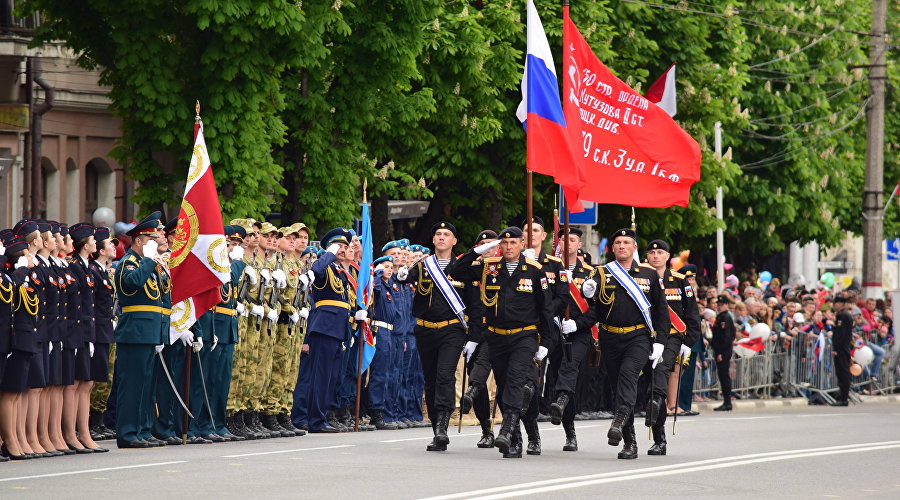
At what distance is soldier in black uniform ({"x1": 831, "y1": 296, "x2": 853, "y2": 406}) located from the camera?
95.7ft

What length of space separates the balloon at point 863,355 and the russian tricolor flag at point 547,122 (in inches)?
533

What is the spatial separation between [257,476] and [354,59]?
13674mm

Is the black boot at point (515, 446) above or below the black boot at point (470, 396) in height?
below

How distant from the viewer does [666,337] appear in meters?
16.5

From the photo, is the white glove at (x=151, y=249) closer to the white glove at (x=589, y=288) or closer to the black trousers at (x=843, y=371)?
the white glove at (x=589, y=288)

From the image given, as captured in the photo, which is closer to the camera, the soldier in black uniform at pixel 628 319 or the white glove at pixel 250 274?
the soldier in black uniform at pixel 628 319

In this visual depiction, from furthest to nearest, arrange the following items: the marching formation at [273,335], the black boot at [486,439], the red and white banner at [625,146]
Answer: the red and white banner at [625,146], the black boot at [486,439], the marching formation at [273,335]

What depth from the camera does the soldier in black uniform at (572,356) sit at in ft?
54.9

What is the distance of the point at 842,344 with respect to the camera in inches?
1151

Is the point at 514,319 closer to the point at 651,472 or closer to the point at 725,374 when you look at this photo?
the point at 651,472

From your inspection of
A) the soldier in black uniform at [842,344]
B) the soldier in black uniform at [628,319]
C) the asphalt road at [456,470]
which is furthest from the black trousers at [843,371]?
the soldier in black uniform at [628,319]

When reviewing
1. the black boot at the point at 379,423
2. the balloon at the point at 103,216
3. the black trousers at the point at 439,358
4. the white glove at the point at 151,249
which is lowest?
the black boot at the point at 379,423

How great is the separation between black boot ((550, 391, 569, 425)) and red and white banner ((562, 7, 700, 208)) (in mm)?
5011

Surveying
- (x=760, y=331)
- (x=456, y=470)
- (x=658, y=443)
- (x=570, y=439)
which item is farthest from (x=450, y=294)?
(x=760, y=331)
